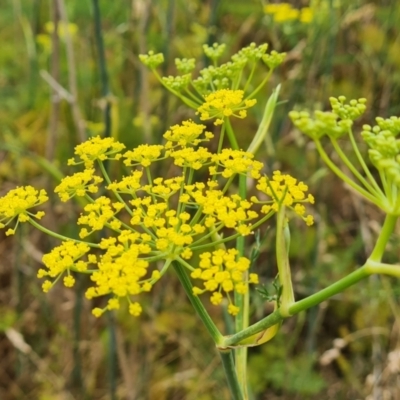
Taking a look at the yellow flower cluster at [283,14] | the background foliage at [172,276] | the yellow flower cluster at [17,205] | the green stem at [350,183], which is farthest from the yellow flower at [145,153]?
the yellow flower cluster at [283,14]

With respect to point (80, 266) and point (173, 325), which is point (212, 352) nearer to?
point (173, 325)

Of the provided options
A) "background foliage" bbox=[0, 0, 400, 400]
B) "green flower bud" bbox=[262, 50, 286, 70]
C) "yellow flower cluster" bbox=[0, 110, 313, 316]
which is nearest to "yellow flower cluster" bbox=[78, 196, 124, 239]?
"yellow flower cluster" bbox=[0, 110, 313, 316]

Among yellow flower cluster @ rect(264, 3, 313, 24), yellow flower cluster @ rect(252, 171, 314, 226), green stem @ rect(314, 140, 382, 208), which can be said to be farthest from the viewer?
yellow flower cluster @ rect(264, 3, 313, 24)

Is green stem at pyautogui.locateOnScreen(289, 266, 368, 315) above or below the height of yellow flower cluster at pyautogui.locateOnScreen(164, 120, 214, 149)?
below

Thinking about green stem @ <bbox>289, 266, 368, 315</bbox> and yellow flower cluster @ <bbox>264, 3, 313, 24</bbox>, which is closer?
Answer: green stem @ <bbox>289, 266, 368, 315</bbox>

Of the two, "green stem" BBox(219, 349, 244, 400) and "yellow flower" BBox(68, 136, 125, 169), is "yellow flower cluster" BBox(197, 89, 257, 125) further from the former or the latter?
"green stem" BBox(219, 349, 244, 400)

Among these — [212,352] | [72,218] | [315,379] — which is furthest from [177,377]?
[72,218]

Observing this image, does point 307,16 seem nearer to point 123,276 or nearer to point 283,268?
point 283,268
